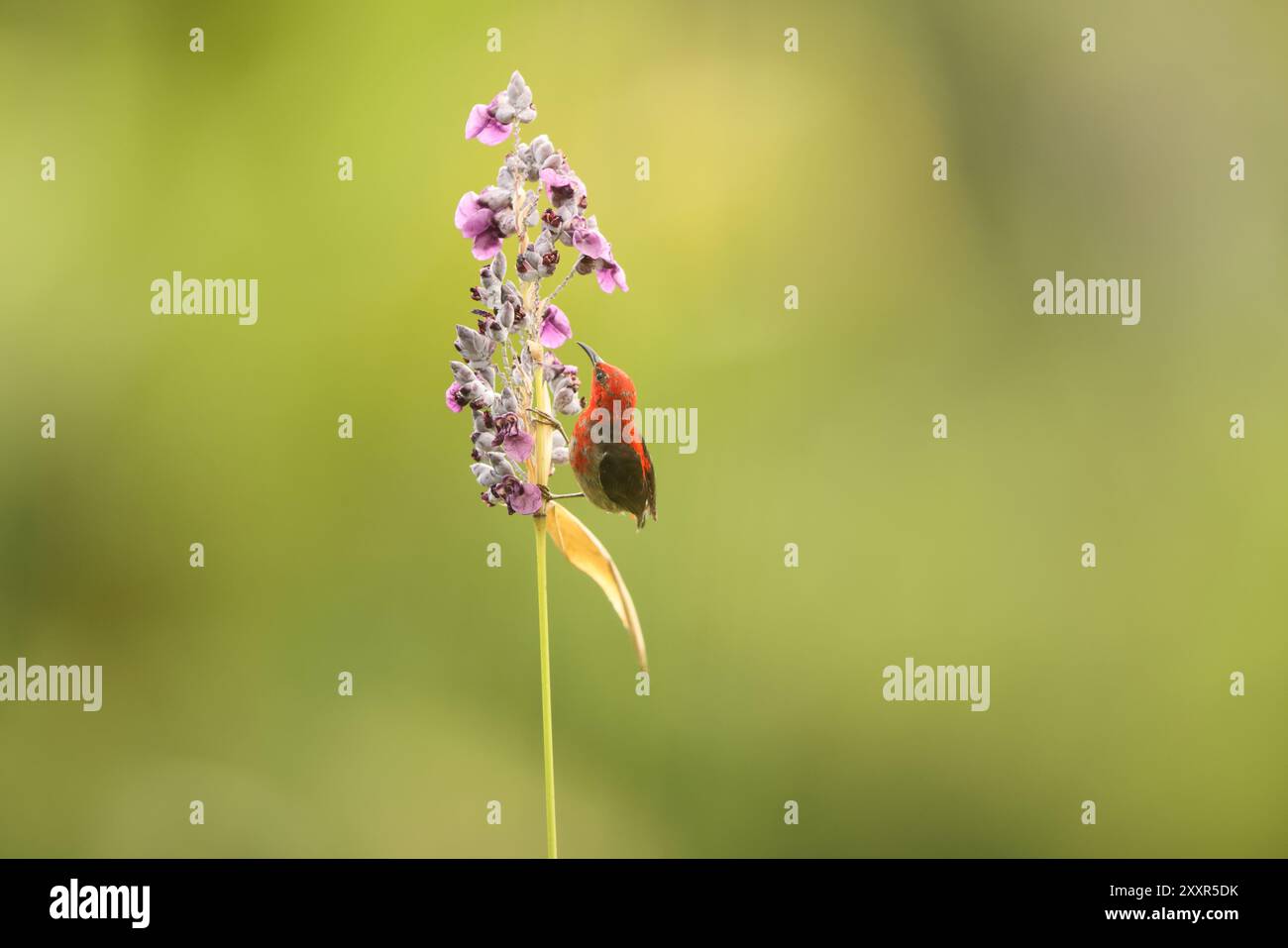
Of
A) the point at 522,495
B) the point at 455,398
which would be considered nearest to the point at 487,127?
the point at 455,398

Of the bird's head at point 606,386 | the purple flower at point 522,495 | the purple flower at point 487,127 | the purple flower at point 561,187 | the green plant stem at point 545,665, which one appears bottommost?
the green plant stem at point 545,665

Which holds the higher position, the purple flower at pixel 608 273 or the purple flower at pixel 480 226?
the purple flower at pixel 480 226

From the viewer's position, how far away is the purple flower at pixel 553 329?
4.82ft

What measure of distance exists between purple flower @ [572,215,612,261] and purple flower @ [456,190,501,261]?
0.35ft

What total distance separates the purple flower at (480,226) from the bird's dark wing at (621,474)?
1.12ft

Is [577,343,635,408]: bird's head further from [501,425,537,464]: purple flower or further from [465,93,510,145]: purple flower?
[465,93,510,145]: purple flower

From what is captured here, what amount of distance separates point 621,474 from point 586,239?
1.23 ft

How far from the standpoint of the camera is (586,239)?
4.69 feet

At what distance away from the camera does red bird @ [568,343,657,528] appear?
5.27ft

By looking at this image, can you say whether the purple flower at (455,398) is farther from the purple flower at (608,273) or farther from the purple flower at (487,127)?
the purple flower at (487,127)

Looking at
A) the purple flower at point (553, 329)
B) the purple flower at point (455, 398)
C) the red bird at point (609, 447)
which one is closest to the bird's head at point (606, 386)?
the red bird at point (609, 447)

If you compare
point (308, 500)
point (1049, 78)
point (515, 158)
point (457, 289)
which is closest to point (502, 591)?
point (308, 500)

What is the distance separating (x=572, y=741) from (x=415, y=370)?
125 centimetres

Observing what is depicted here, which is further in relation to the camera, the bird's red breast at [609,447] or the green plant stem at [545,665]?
the bird's red breast at [609,447]
